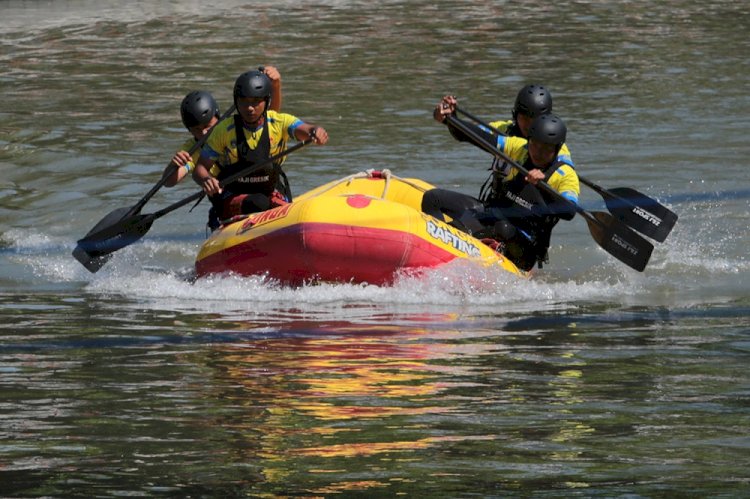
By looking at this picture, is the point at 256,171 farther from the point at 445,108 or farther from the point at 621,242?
the point at 621,242

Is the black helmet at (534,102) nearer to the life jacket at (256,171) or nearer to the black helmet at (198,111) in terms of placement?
the life jacket at (256,171)

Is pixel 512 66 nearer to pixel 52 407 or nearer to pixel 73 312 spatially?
pixel 73 312

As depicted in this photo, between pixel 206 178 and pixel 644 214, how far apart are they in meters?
3.09

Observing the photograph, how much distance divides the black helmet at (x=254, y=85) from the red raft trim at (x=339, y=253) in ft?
3.84

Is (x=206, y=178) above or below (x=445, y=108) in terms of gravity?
below

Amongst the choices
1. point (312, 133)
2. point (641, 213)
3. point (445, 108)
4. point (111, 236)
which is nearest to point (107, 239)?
point (111, 236)

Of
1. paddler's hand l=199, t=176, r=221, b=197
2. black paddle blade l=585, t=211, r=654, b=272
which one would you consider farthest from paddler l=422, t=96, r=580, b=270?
paddler's hand l=199, t=176, r=221, b=197

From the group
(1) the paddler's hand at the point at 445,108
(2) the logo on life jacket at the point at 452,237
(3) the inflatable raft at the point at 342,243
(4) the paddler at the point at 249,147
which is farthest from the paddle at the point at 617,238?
(4) the paddler at the point at 249,147

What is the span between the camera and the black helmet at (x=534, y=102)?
11781mm

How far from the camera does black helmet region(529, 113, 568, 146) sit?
11.1 meters

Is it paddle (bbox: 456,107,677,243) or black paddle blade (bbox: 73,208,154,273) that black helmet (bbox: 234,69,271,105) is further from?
paddle (bbox: 456,107,677,243)

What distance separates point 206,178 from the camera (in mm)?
11453

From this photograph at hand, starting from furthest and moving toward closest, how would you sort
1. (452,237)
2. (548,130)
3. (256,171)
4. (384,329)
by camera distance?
(256,171) < (548,130) < (452,237) < (384,329)

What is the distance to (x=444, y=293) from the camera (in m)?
10.6
